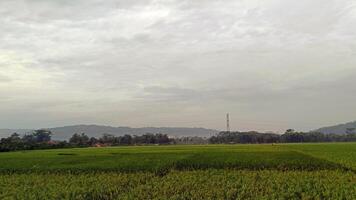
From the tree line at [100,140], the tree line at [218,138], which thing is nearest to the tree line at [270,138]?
the tree line at [218,138]

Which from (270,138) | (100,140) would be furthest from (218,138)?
(100,140)

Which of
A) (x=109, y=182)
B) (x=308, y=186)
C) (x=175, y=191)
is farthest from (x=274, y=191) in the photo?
(x=109, y=182)

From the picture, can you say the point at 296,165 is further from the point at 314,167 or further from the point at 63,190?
the point at 63,190

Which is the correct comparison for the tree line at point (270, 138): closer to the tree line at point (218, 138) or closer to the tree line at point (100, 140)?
the tree line at point (218, 138)

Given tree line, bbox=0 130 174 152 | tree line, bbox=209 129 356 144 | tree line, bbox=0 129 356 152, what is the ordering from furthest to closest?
tree line, bbox=209 129 356 144 → tree line, bbox=0 129 356 152 → tree line, bbox=0 130 174 152

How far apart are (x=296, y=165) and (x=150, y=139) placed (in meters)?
114

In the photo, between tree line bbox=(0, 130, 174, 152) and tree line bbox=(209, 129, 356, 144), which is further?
tree line bbox=(209, 129, 356, 144)

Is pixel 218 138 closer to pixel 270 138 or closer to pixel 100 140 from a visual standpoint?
pixel 270 138

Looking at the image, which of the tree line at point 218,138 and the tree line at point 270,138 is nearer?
the tree line at point 218,138

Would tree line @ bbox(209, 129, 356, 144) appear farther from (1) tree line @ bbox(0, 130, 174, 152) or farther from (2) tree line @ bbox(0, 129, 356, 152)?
(1) tree line @ bbox(0, 130, 174, 152)

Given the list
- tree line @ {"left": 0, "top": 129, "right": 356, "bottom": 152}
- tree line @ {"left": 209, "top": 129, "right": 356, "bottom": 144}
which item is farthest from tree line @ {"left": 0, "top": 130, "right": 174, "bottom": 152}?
tree line @ {"left": 209, "top": 129, "right": 356, "bottom": 144}

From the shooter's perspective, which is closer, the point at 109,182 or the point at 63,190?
the point at 63,190

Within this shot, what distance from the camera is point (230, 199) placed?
1758 cm

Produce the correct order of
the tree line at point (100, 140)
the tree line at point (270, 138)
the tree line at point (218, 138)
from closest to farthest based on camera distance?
the tree line at point (100, 140) < the tree line at point (218, 138) < the tree line at point (270, 138)
